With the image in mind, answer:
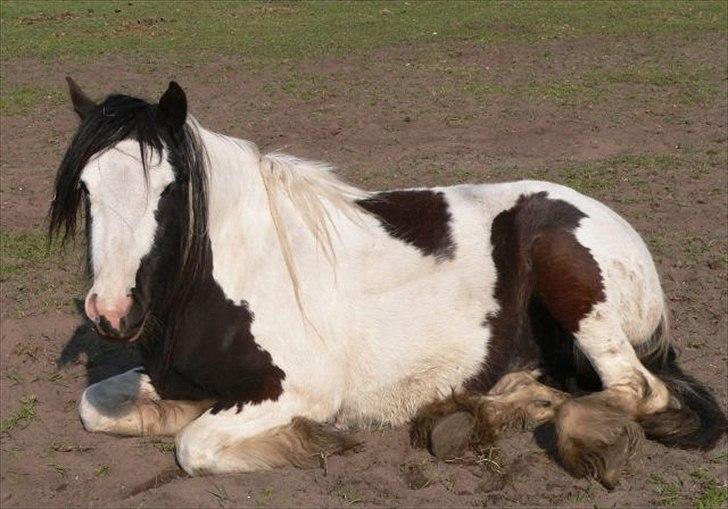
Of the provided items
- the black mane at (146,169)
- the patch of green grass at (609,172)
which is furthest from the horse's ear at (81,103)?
the patch of green grass at (609,172)

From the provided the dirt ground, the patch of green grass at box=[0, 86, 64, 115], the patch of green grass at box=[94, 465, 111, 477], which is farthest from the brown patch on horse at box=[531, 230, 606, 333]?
the patch of green grass at box=[0, 86, 64, 115]

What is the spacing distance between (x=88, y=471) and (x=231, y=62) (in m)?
11.9

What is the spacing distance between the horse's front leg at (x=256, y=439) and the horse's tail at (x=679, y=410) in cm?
147

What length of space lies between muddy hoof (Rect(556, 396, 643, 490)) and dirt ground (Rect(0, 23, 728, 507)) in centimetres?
7

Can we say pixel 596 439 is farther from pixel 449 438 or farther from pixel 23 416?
pixel 23 416

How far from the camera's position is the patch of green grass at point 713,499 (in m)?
3.53

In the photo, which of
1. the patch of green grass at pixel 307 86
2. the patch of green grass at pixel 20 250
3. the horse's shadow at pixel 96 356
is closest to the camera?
the horse's shadow at pixel 96 356

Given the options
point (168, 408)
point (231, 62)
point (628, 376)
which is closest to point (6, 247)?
point (168, 408)

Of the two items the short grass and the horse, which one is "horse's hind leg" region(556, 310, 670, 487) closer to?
the horse

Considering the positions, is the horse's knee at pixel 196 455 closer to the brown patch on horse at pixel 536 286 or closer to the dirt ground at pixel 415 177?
the dirt ground at pixel 415 177

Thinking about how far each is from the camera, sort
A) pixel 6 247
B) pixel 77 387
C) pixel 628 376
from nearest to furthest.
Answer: pixel 628 376 → pixel 77 387 → pixel 6 247

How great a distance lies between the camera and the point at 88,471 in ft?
13.0

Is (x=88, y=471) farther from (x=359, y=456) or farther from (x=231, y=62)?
(x=231, y=62)

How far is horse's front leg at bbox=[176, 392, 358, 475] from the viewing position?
3820mm
